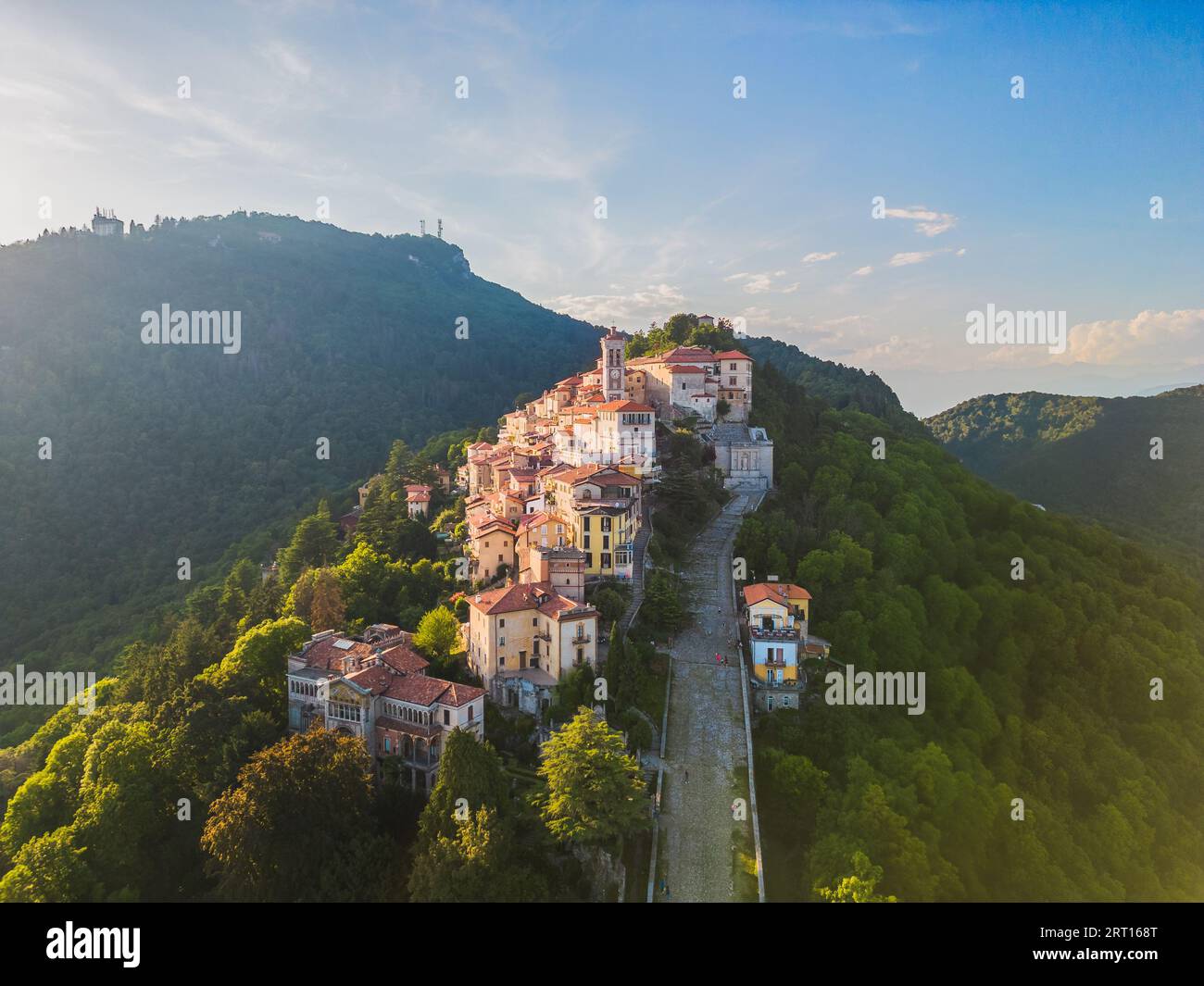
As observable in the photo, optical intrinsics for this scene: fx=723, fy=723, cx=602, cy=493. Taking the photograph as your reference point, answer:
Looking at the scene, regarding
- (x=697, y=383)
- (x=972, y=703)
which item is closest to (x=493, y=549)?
(x=697, y=383)

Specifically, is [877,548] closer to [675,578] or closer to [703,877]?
[675,578]

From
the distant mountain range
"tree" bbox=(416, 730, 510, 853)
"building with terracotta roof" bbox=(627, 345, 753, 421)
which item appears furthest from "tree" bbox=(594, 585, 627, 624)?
the distant mountain range

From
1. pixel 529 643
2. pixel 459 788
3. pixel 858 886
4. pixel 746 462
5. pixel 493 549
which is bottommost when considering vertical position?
pixel 858 886

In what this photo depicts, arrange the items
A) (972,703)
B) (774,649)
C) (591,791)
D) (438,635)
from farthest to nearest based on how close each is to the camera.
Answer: (972,703) < (438,635) < (774,649) < (591,791)

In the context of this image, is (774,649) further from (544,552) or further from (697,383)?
(697,383)

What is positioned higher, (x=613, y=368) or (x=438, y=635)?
(x=613, y=368)

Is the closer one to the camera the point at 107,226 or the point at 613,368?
the point at 613,368

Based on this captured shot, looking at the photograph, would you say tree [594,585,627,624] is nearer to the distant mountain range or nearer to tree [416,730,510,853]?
tree [416,730,510,853]

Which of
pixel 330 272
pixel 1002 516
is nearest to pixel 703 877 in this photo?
pixel 1002 516
